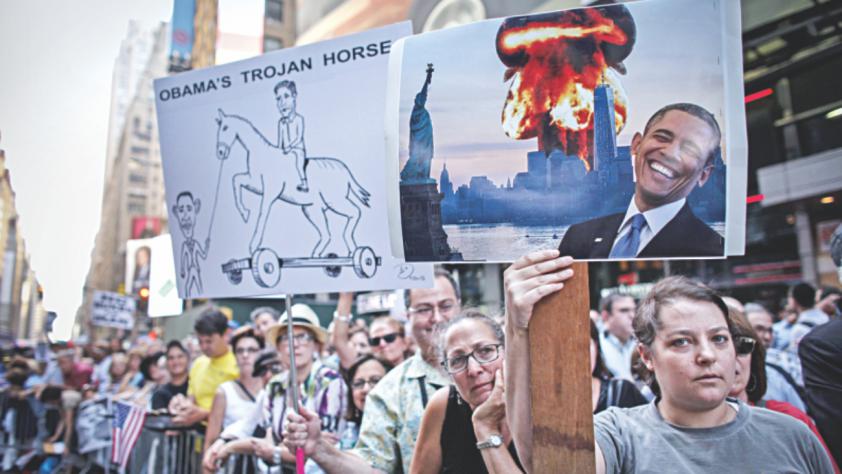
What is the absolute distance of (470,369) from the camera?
89.9 inches

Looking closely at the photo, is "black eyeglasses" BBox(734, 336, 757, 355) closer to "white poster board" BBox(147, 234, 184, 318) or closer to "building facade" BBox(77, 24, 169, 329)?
"white poster board" BBox(147, 234, 184, 318)

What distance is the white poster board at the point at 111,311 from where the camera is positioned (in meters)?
10.2

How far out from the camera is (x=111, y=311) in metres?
10.3

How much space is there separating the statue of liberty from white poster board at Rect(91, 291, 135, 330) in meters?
9.94

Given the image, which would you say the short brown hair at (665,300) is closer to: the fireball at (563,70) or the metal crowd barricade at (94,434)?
the fireball at (563,70)

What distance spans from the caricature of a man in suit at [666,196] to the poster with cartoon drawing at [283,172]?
106cm

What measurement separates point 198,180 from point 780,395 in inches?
134

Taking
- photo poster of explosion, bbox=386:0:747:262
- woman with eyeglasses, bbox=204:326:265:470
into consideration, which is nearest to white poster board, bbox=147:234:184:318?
woman with eyeglasses, bbox=204:326:265:470

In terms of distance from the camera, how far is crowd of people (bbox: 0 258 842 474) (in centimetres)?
171

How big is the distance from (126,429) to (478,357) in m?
4.63

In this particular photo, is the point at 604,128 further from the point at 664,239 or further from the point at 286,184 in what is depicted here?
the point at 286,184

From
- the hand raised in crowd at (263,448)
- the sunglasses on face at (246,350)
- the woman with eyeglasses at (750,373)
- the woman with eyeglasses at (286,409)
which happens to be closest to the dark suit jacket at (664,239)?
the woman with eyeglasses at (750,373)

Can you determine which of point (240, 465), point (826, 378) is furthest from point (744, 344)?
point (240, 465)

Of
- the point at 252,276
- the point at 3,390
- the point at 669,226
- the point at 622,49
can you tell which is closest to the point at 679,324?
the point at 669,226
